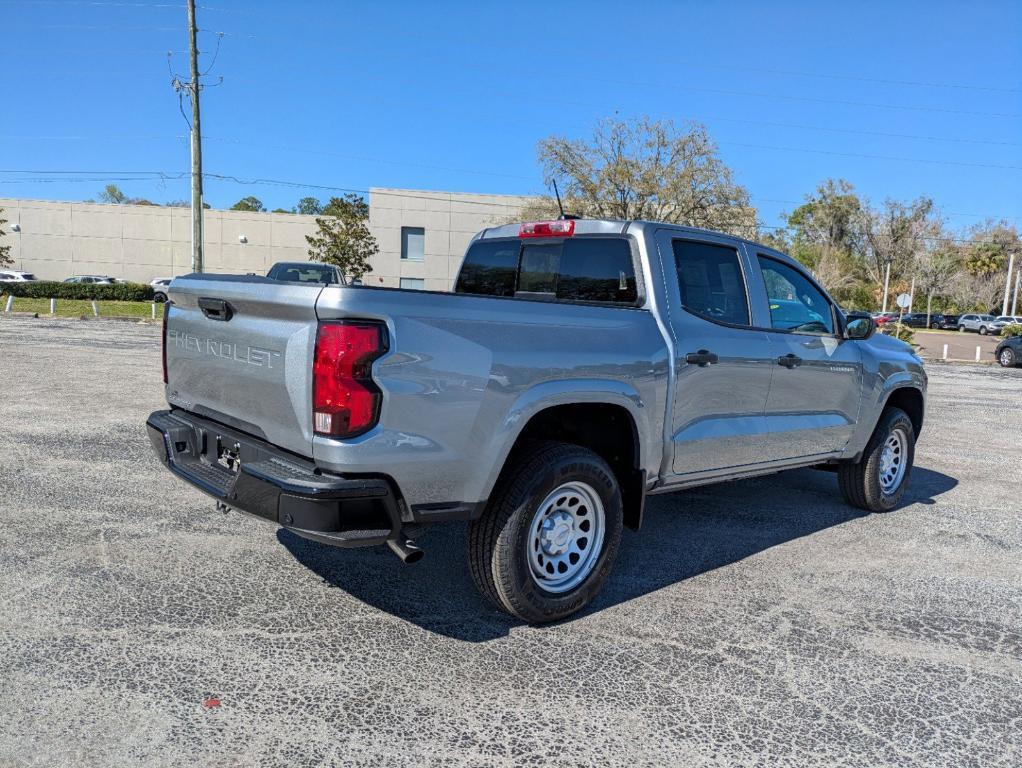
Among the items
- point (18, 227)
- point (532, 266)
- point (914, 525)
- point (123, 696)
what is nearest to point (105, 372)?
point (532, 266)

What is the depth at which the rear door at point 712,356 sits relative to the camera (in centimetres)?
421

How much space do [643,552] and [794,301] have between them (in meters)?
1.97

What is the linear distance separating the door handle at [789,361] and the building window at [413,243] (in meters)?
44.0

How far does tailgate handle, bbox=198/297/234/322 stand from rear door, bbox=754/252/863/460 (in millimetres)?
3089

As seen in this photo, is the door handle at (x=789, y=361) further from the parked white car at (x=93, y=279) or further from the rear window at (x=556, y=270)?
the parked white car at (x=93, y=279)

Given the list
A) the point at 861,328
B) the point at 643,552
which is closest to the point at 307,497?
the point at 643,552

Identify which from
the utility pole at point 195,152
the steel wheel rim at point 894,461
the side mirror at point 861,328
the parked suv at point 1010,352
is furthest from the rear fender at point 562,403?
the parked suv at point 1010,352

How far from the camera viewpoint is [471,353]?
318 centimetres

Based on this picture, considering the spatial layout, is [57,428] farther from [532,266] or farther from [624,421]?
[624,421]

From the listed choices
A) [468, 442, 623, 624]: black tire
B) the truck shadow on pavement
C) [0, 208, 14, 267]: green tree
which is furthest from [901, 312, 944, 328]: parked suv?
[468, 442, 623, 624]: black tire

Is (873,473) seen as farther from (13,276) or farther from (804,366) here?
(13,276)

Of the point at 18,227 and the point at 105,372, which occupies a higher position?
the point at 18,227

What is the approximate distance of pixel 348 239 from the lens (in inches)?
1722

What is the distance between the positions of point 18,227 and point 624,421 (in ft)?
194
